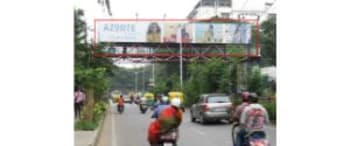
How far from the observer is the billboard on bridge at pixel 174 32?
42125 mm

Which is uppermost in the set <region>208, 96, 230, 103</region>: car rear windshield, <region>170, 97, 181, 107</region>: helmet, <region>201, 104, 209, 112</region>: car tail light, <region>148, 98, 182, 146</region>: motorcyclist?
<region>170, 97, 181, 107</region>: helmet

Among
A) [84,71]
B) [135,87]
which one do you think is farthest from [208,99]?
[135,87]

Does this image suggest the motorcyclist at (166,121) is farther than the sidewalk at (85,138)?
No

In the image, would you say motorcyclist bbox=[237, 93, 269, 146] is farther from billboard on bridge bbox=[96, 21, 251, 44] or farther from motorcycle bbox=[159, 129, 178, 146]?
billboard on bridge bbox=[96, 21, 251, 44]

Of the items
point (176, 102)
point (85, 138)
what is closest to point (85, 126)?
point (85, 138)

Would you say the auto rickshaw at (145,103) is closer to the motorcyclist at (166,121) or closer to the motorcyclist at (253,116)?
the motorcyclist at (166,121)

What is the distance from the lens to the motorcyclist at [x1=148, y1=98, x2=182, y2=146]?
907cm

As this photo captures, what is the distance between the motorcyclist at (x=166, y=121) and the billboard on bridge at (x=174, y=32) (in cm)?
3248

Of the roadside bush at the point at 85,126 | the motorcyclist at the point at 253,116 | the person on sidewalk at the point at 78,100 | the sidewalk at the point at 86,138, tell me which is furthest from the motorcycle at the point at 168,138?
the person on sidewalk at the point at 78,100

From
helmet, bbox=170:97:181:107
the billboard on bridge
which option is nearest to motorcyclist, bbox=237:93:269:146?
helmet, bbox=170:97:181:107

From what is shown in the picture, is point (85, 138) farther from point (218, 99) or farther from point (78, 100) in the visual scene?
point (218, 99)

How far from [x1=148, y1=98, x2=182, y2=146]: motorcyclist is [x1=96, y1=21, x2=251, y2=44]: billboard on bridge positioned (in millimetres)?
32479

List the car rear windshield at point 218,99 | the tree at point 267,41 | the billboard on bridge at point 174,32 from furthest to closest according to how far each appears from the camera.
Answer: the tree at point 267,41 < the billboard on bridge at point 174,32 < the car rear windshield at point 218,99

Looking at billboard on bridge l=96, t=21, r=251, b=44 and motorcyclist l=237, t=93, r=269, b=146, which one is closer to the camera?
motorcyclist l=237, t=93, r=269, b=146
